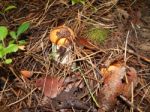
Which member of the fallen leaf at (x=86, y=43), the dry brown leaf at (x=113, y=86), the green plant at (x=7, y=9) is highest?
the green plant at (x=7, y=9)

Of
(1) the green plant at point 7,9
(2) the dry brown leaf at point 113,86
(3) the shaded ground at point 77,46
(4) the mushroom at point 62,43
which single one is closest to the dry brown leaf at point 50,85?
(3) the shaded ground at point 77,46

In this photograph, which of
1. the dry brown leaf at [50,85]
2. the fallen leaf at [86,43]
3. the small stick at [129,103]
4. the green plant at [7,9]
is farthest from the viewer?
the green plant at [7,9]

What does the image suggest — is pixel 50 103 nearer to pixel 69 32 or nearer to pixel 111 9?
pixel 69 32

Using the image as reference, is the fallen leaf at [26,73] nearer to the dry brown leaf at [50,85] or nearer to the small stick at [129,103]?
the dry brown leaf at [50,85]

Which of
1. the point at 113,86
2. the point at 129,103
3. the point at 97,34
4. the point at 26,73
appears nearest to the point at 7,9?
the point at 26,73

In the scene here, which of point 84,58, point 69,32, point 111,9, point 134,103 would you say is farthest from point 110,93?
point 111,9

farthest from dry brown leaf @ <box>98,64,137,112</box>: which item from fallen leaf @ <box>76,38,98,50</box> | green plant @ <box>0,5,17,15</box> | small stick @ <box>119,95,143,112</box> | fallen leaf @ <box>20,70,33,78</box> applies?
green plant @ <box>0,5,17,15</box>

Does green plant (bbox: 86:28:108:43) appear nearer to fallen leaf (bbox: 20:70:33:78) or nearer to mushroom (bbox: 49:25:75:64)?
mushroom (bbox: 49:25:75:64)
